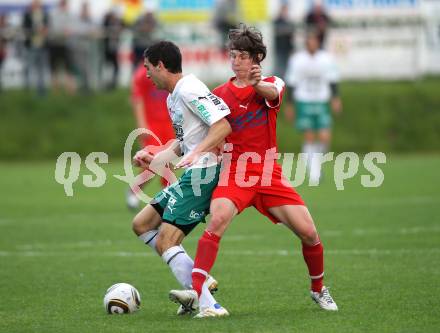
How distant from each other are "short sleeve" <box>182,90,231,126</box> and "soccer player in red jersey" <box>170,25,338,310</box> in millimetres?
134

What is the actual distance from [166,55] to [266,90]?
87 cm

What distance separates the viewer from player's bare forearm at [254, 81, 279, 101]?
7594 millimetres

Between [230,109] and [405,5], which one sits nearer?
[230,109]

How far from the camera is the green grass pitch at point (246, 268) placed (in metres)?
7.63

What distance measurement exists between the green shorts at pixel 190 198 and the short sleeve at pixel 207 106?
1.51 feet

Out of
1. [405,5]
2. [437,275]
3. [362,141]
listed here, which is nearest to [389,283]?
[437,275]

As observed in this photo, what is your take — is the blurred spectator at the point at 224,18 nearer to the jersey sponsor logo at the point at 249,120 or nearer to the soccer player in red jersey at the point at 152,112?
the soccer player in red jersey at the point at 152,112

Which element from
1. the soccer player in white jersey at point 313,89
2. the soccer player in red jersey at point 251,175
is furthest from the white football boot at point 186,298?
the soccer player in white jersey at point 313,89

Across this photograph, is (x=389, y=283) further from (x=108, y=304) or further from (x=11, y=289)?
(x=11, y=289)

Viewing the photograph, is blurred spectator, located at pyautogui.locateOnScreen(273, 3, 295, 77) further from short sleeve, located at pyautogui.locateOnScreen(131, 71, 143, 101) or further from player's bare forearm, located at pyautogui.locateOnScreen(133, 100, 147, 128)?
player's bare forearm, located at pyautogui.locateOnScreen(133, 100, 147, 128)

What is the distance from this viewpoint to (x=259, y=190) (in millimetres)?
7875

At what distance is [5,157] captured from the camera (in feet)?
84.7

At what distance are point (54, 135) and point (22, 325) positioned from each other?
18889 mm

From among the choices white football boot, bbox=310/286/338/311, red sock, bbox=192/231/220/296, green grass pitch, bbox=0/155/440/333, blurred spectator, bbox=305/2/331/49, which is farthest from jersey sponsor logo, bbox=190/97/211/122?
blurred spectator, bbox=305/2/331/49
